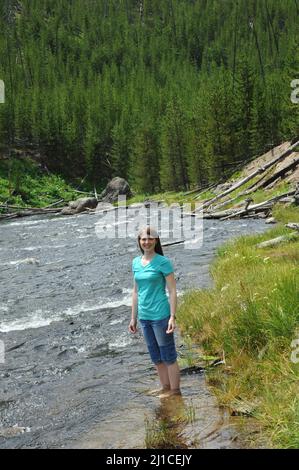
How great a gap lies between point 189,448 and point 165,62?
501 feet

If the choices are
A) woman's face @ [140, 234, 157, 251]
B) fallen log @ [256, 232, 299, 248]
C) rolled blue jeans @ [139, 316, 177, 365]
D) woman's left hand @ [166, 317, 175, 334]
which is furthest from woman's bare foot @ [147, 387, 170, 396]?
fallen log @ [256, 232, 299, 248]

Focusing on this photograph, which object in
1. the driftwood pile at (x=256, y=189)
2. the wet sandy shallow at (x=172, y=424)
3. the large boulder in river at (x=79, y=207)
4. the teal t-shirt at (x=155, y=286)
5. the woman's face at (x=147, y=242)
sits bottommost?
the large boulder in river at (x=79, y=207)

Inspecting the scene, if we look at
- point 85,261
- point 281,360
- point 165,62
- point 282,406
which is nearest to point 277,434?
point 282,406

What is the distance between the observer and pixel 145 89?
121m

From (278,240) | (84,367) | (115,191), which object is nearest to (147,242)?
(84,367)

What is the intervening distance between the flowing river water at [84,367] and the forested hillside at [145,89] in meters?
12.6

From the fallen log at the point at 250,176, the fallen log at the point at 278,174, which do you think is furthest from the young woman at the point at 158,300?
the fallen log at the point at 250,176

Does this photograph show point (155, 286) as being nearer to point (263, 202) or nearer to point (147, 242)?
point (147, 242)

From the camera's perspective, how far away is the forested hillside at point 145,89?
5606 centimetres

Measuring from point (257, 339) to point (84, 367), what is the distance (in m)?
3.40

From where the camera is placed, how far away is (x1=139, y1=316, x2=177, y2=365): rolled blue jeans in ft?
23.6

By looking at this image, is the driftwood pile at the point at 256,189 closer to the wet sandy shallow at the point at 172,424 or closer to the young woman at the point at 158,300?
the young woman at the point at 158,300

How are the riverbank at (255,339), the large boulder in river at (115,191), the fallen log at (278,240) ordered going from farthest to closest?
1. the large boulder in river at (115,191)
2. the fallen log at (278,240)
3. the riverbank at (255,339)

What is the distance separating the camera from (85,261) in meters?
21.9
